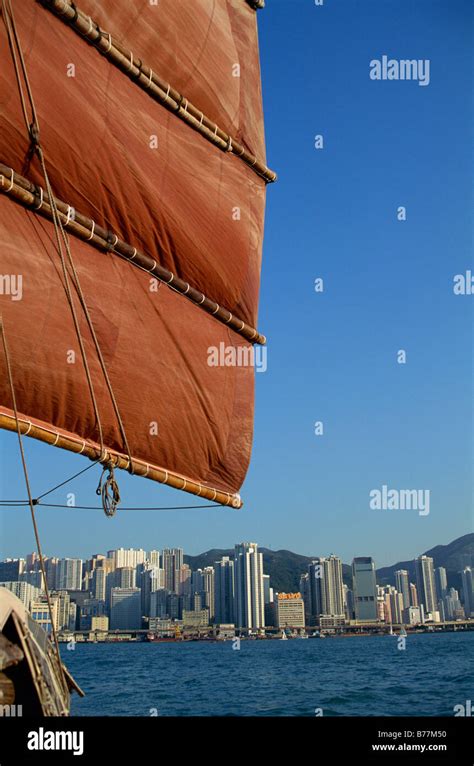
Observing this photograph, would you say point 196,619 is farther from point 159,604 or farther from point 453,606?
point 453,606

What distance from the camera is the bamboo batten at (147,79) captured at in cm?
889

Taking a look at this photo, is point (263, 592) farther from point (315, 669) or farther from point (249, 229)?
point (249, 229)

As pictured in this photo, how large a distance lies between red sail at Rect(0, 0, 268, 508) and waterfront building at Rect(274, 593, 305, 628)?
374 ft

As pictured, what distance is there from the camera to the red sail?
8.20 m

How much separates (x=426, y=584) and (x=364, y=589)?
27726mm

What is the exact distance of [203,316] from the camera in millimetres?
11297

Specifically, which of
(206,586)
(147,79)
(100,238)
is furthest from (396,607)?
(100,238)

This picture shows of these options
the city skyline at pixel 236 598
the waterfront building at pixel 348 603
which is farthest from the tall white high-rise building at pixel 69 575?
the waterfront building at pixel 348 603

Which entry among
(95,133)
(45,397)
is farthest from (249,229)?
(45,397)

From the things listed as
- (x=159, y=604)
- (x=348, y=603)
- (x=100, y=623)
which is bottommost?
(x=100, y=623)

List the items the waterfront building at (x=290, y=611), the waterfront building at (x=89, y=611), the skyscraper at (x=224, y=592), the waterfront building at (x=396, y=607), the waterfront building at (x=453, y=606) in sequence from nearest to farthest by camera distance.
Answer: the waterfront building at (x=290, y=611), the waterfront building at (x=89, y=611), the skyscraper at (x=224, y=592), the waterfront building at (x=396, y=607), the waterfront building at (x=453, y=606)

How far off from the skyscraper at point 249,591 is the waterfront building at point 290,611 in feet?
11.0

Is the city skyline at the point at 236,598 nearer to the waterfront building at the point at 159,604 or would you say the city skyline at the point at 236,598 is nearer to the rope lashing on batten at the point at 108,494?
the waterfront building at the point at 159,604

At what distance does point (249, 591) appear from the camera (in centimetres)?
12262
